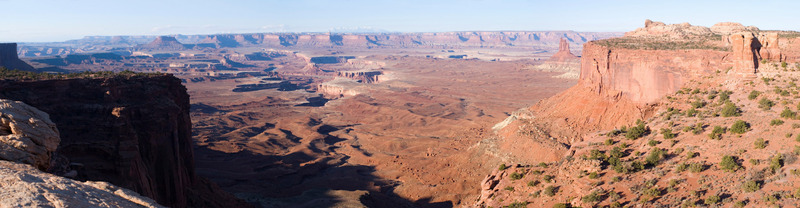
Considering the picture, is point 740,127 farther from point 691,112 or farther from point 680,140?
point 691,112

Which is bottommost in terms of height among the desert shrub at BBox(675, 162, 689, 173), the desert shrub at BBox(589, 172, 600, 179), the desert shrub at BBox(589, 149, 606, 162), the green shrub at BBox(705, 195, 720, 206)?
the desert shrub at BBox(589, 172, 600, 179)

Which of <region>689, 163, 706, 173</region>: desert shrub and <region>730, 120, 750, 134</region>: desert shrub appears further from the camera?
<region>730, 120, 750, 134</region>: desert shrub

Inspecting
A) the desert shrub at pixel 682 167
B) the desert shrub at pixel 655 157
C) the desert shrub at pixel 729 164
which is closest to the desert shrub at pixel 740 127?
the desert shrub at pixel 729 164

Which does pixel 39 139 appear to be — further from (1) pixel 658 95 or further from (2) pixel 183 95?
(1) pixel 658 95

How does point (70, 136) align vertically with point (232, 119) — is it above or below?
above

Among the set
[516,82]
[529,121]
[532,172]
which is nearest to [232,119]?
[529,121]

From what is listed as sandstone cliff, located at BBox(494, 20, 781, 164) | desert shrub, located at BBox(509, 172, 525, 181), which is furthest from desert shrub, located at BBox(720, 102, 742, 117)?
desert shrub, located at BBox(509, 172, 525, 181)

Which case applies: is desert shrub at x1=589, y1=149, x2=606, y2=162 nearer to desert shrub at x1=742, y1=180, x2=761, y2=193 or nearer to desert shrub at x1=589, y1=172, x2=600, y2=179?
desert shrub at x1=589, y1=172, x2=600, y2=179
